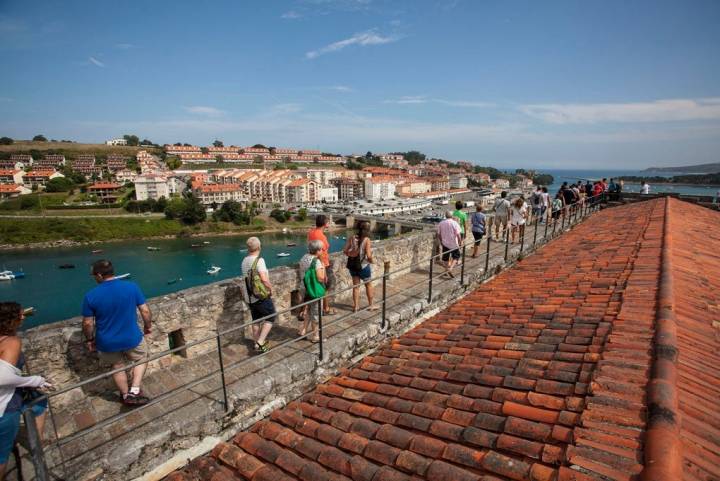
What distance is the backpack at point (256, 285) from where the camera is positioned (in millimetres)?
4195

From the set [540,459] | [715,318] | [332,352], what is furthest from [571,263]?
[540,459]

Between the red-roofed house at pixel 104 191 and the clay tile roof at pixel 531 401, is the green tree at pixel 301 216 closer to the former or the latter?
the red-roofed house at pixel 104 191

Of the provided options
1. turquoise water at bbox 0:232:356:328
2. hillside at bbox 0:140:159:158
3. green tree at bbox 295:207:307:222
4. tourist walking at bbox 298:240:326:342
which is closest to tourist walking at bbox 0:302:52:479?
tourist walking at bbox 298:240:326:342

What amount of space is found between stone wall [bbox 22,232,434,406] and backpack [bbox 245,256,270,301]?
508 mm

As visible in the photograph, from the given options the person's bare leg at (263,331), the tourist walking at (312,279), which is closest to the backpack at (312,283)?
the tourist walking at (312,279)

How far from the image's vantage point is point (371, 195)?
126m

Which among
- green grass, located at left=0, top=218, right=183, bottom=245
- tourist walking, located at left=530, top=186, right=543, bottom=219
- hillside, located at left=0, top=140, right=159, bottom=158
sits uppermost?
hillside, located at left=0, top=140, right=159, bottom=158

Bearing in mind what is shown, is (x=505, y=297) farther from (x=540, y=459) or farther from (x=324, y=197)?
(x=324, y=197)

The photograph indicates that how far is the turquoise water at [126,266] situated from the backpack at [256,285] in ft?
147

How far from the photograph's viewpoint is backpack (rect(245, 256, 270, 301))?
420 centimetres

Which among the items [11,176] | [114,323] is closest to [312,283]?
[114,323]

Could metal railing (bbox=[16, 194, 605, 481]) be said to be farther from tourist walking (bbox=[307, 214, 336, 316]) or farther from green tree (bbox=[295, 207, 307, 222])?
green tree (bbox=[295, 207, 307, 222])

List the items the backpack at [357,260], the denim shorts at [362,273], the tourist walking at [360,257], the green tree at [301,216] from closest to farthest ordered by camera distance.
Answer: the tourist walking at [360,257] < the backpack at [357,260] < the denim shorts at [362,273] < the green tree at [301,216]

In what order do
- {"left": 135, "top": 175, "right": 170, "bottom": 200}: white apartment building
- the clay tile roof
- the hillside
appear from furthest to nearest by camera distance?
1. the hillside
2. {"left": 135, "top": 175, "right": 170, "bottom": 200}: white apartment building
3. the clay tile roof
